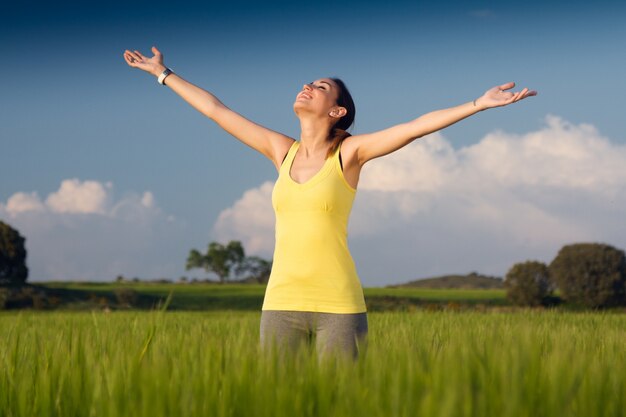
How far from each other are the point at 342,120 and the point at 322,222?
2.84 ft

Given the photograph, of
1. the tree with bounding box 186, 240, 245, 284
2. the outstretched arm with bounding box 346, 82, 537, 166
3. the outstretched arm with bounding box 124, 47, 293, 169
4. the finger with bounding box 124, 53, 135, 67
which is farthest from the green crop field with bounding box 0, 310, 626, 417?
the tree with bounding box 186, 240, 245, 284

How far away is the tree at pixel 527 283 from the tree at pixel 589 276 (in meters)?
1.05

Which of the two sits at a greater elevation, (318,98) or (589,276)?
(589,276)

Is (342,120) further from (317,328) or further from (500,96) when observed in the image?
(317,328)

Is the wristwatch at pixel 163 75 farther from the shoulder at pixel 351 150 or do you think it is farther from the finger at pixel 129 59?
the shoulder at pixel 351 150

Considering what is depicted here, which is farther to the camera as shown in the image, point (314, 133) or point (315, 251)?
point (314, 133)

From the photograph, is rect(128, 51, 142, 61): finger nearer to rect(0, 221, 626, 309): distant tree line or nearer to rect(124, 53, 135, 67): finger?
rect(124, 53, 135, 67): finger

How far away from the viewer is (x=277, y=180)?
452 cm

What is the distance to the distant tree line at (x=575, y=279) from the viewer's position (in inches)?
1159

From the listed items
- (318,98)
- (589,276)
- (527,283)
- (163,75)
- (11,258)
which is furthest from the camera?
(11,258)

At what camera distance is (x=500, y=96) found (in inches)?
163

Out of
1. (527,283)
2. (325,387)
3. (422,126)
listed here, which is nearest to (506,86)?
(422,126)

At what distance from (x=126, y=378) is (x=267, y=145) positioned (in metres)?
2.49

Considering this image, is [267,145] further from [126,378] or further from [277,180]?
[126,378]
